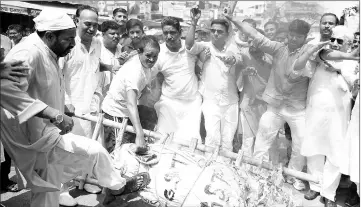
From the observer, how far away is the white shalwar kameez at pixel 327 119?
4.05 meters

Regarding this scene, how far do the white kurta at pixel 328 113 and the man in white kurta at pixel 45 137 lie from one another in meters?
2.40

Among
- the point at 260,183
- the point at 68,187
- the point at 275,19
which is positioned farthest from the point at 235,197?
the point at 275,19

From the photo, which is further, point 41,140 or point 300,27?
point 300,27

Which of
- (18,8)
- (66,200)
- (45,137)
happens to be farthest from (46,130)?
(18,8)

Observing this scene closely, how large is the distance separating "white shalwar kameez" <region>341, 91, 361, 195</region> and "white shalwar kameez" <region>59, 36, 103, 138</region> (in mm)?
2788

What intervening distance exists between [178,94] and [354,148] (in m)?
2.10

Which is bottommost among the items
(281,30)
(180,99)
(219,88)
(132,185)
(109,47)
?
(132,185)

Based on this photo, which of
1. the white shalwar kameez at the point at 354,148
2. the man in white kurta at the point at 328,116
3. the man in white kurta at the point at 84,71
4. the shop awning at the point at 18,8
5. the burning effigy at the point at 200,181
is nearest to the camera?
the burning effigy at the point at 200,181

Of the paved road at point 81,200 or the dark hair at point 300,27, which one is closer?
the paved road at point 81,200

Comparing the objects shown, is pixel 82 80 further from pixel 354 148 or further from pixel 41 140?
pixel 354 148

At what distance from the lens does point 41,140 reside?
9.20 feet

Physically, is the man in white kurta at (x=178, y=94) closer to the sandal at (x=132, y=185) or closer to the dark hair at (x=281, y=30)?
the dark hair at (x=281, y=30)

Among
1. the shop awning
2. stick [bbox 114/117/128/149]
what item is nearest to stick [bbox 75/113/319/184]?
stick [bbox 114/117/128/149]

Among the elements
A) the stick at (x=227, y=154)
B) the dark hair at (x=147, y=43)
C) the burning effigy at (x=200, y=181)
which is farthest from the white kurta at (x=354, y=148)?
the dark hair at (x=147, y=43)
